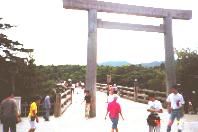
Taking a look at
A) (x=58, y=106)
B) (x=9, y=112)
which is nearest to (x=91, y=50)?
(x=58, y=106)

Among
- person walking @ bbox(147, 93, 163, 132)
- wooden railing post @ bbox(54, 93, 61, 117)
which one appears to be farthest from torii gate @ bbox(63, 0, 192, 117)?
person walking @ bbox(147, 93, 163, 132)

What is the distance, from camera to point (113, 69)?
188 feet

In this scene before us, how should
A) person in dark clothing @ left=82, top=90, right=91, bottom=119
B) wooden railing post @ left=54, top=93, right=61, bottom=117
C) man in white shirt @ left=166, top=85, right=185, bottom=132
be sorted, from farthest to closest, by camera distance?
1. wooden railing post @ left=54, top=93, right=61, bottom=117
2. person in dark clothing @ left=82, top=90, right=91, bottom=119
3. man in white shirt @ left=166, top=85, right=185, bottom=132

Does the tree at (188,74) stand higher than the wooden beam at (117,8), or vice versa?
the wooden beam at (117,8)

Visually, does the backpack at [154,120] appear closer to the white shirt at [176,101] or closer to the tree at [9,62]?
the white shirt at [176,101]

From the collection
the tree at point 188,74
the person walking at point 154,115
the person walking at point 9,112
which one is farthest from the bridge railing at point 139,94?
the person walking at point 9,112

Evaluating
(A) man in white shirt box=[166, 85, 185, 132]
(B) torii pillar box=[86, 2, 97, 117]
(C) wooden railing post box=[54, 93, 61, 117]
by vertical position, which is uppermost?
(B) torii pillar box=[86, 2, 97, 117]

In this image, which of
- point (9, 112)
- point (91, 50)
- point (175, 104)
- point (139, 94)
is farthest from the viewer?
point (139, 94)

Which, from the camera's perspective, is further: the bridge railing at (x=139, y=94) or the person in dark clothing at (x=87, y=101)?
the bridge railing at (x=139, y=94)

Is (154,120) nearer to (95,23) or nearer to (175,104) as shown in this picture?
(175,104)

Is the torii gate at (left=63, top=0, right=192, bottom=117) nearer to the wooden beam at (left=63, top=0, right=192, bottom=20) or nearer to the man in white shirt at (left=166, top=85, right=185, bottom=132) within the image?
the wooden beam at (left=63, top=0, right=192, bottom=20)

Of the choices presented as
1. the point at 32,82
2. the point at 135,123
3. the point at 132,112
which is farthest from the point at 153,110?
the point at 32,82

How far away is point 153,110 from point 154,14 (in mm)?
8921

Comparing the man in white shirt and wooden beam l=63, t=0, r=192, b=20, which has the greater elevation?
wooden beam l=63, t=0, r=192, b=20
